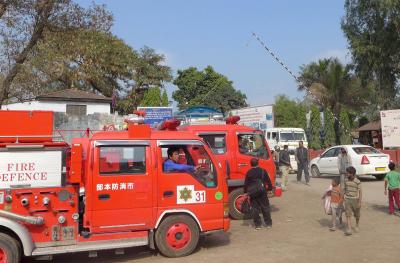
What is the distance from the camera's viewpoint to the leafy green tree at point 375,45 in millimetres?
30875

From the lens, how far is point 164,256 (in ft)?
27.2

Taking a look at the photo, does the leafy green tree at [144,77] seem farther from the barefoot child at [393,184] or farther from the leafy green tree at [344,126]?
the barefoot child at [393,184]

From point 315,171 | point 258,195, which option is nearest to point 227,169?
point 258,195

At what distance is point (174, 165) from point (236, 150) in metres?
4.13

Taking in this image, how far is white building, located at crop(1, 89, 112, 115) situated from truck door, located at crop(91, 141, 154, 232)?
79.1ft

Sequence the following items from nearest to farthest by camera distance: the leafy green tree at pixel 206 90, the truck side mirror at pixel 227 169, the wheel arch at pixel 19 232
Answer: the wheel arch at pixel 19 232 → the truck side mirror at pixel 227 169 → the leafy green tree at pixel 206 90

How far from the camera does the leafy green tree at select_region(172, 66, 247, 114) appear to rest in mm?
61562

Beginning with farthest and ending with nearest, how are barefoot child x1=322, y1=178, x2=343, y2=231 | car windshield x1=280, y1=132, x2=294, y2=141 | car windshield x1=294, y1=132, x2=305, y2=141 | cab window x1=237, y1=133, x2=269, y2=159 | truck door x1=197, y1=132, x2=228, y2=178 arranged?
car windshield x1=294, y1=132, x2=305, y2=141
car windshield x1=280, y1=132, x2=294, y2=141
cab window x1=237, y1=133, x2=269, y2=159
truck door x1=197, y1=132, x2=228, y2=178
barefoot child x1=322, y1=178, x2=343, y2=231

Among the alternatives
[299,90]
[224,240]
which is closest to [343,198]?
[224,240]

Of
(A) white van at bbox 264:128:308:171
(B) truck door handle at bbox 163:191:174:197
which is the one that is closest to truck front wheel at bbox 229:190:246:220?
(B) truck door handle at bbox 163:191:174:197

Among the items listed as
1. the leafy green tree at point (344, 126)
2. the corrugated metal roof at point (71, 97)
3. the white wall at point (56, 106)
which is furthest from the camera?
the leafy green tree at point (344, 126)

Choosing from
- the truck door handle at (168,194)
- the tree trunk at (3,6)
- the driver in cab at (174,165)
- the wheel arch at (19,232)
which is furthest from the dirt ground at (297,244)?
the tree trunk at (3,6)

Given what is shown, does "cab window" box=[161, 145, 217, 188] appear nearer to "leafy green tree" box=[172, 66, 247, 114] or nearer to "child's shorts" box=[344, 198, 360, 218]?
"child's shorts" box=[344, 198, 360, 218]

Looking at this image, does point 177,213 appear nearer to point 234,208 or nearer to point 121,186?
point 121,186
